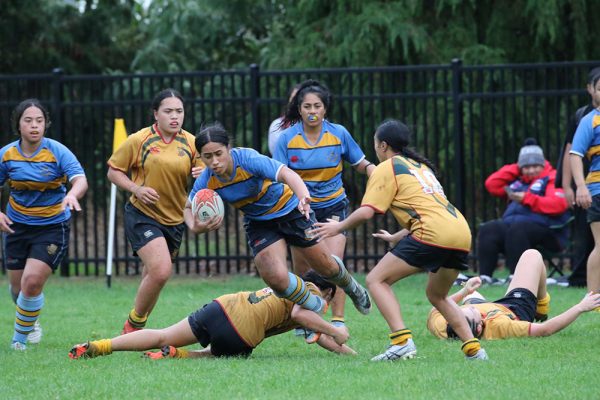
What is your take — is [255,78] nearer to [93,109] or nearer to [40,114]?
[93,109]

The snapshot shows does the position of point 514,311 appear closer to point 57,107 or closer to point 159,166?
point 159,166

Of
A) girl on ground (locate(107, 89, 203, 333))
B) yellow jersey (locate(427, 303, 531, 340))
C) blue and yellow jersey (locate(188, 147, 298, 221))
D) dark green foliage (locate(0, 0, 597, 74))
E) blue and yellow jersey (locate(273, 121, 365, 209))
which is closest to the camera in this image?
blue and yellow jersey (locate(188, 147, 298, 221))

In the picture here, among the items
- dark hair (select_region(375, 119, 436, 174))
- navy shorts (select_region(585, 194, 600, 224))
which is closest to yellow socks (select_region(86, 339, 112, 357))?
dark hair (select_region(375, 119, 436, 174))

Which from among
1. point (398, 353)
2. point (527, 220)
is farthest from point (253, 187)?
point (527, 220)

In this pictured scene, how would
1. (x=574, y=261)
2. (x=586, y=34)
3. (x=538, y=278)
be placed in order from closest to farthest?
1. (x=538, y=278)
2. (x=574, y=261)
3. (x=586, y=34)

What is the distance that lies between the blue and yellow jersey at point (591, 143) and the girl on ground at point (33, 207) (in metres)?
4.38

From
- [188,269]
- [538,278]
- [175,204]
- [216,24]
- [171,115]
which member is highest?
[216,24]

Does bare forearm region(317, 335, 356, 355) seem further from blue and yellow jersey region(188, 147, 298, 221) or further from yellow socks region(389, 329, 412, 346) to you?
blue and yellow jersey region(188, 147, 298, 221)

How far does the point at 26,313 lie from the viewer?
8.75m

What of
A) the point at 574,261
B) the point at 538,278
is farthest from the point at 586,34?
the point at 538,278

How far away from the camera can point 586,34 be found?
50.7ft

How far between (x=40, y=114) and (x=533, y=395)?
4.70 metres

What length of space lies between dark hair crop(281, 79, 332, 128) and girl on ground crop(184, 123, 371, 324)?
145cm

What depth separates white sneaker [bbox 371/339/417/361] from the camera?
736cm
